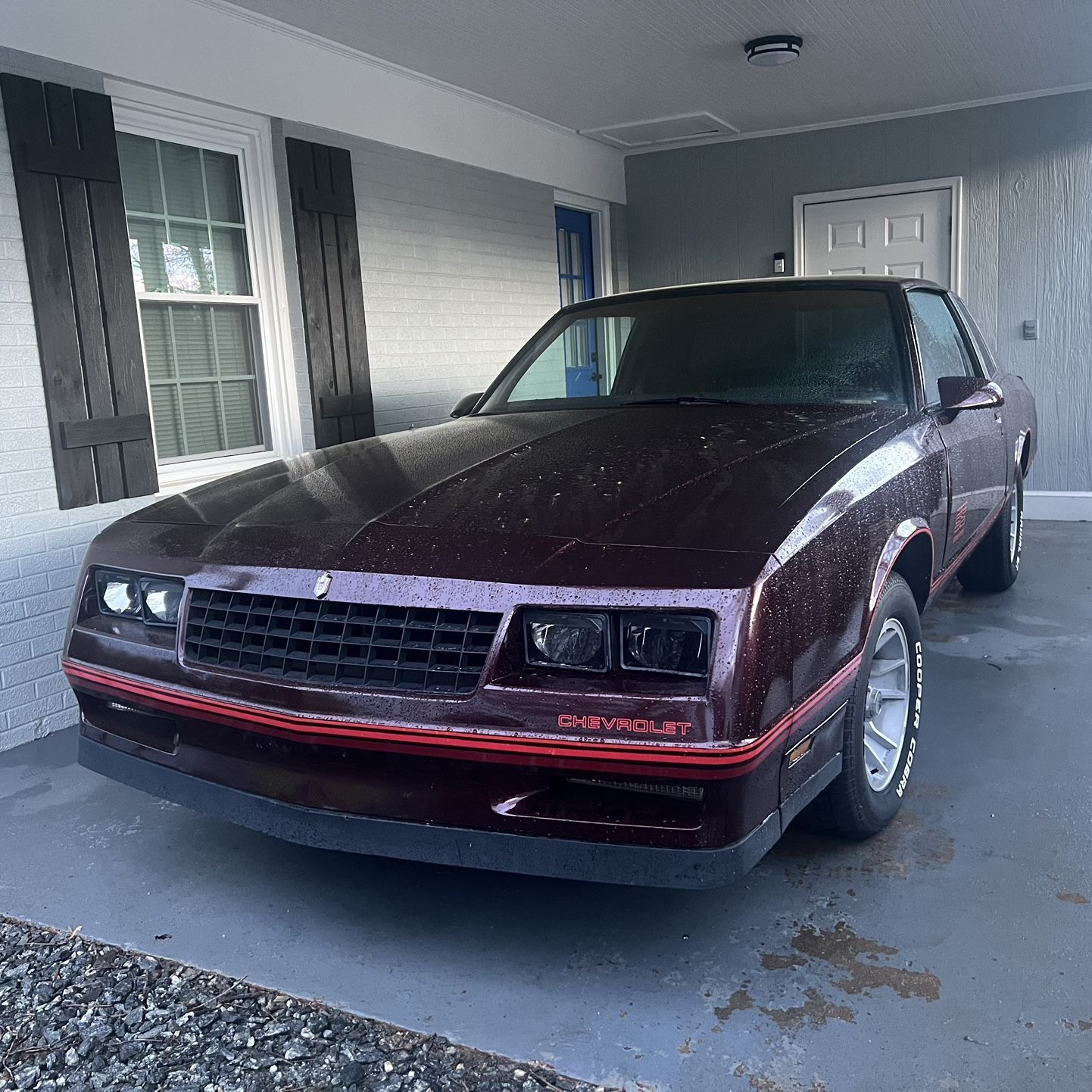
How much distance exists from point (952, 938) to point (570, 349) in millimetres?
2540

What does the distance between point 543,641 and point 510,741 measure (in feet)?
0.67

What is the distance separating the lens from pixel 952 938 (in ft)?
7.63

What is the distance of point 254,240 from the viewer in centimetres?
518

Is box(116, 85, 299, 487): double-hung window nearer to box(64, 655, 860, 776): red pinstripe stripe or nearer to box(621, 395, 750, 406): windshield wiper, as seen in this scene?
box(621, 395, 750, 406): windshield wiper

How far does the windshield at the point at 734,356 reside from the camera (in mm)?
3316

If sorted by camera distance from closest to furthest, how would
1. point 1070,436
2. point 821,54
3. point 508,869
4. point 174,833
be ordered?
point 508,869 → point 174,833 → point 821,54 → point 1070,436

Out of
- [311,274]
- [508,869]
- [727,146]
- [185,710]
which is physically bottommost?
[508,869]

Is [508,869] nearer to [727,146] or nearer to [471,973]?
[471,973]

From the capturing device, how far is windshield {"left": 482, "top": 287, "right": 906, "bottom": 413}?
10.9 feet

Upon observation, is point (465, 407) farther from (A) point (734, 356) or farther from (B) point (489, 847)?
(B) point (489, 847)

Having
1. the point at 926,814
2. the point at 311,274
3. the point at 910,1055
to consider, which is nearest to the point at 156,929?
the point at 910,1055

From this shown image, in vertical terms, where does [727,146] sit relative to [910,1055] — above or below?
above

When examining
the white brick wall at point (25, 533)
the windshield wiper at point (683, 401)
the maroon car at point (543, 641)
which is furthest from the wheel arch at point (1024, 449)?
the white brick wall at point (25, 533)

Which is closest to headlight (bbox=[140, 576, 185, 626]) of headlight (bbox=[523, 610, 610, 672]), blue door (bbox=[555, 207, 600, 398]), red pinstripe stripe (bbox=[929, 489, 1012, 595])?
headlight (bbox=[523, 610, 610, 672])
